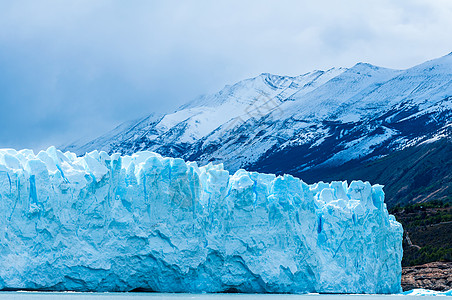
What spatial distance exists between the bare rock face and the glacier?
13382 millimetres

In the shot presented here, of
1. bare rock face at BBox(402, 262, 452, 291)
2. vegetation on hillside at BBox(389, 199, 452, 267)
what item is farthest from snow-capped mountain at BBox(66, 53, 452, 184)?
bare rock face at BBox(402, 262, 452, 291)

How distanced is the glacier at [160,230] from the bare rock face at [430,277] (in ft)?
43.9

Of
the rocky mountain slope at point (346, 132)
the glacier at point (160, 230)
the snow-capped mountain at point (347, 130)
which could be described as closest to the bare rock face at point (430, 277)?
the glacier at point (160, 230)

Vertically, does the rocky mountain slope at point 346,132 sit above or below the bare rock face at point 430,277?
above

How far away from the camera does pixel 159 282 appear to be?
3469 cm

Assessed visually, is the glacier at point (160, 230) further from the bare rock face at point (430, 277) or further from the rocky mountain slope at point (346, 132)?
the rocky mountain slope at point (346, 132)

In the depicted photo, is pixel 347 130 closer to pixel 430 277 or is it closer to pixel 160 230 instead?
pixel 430 277

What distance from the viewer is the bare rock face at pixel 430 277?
51875 millimetres

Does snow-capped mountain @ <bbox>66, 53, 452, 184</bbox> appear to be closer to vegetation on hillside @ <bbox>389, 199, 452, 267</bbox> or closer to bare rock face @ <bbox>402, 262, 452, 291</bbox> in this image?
vegetation on hillside @ <bbox>389, 199, 452, 267</bbox>

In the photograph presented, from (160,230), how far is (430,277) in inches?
1033

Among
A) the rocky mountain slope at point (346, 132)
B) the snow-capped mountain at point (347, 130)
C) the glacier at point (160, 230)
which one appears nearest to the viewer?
the glacier at point (160, 230)

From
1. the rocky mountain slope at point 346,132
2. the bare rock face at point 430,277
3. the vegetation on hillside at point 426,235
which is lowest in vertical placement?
the bare rock face at point 430,277

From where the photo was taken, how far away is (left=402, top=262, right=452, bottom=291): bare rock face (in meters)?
51.9

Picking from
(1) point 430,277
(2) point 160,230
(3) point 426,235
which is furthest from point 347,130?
(2) point 160,230
